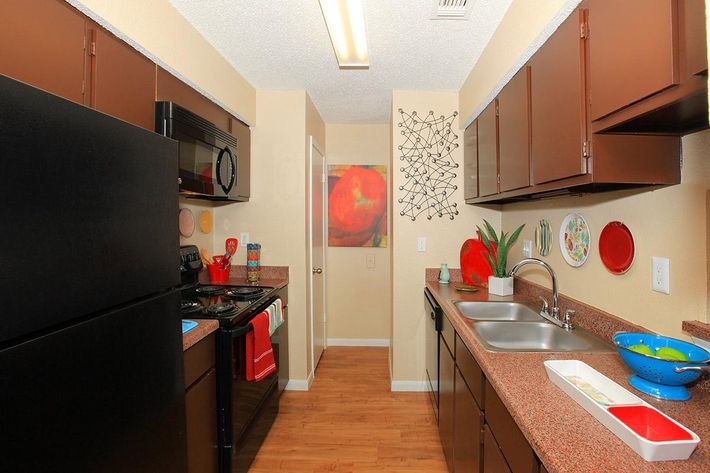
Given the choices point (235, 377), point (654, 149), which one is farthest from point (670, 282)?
point (235, 377)

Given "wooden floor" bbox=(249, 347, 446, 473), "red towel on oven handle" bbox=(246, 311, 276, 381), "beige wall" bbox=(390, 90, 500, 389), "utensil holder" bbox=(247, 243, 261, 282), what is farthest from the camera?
"beige wall" bbox=(390, 90, 500, 389)

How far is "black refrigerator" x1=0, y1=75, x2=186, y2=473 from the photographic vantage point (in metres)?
0.61

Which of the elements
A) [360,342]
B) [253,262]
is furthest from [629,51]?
[360,342]

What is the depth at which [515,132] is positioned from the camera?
67.0 inches

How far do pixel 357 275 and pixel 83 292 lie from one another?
10.6 ft

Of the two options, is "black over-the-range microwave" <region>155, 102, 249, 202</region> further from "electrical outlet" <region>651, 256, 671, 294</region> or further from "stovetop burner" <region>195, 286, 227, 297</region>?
"electrical outlet" <region>651, 256, 671, 294</region>

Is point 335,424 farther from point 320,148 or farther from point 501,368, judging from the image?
point 320,148

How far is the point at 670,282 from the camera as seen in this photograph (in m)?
1.16

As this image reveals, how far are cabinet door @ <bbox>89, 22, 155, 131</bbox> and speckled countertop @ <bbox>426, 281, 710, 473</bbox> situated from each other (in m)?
1.76

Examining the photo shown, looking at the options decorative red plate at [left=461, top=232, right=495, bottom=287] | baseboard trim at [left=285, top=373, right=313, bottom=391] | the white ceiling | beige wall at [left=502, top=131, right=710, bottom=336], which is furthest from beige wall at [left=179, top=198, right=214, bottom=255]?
beige wall at [left=502, top=131, right=710, bottom=336]

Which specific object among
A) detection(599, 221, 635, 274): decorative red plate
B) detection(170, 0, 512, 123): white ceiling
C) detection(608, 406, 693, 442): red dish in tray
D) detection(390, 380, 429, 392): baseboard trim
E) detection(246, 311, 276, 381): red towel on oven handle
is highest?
detection(170, 0, 512, 123): white ceiling

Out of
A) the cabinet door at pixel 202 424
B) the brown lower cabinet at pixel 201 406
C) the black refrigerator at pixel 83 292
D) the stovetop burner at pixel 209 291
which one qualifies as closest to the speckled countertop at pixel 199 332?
the brown lower cabinet at pixel 201 406

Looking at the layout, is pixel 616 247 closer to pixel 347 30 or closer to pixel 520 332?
pixel 520 332

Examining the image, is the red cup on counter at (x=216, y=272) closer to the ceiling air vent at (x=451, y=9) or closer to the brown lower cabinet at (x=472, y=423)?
the brown lower cabinet at (x=472, y=423)
